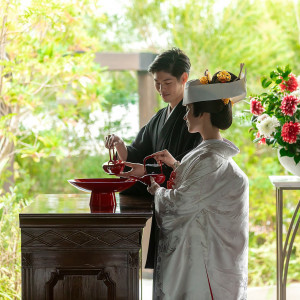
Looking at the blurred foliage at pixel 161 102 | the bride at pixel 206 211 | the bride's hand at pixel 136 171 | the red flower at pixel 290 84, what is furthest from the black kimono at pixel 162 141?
the blurred foliage at pixel 161 102

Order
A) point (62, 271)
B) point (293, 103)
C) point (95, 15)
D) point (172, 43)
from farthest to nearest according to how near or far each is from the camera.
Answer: point (172, 43) → point (95, 15) → point (293, 103) → point (62, 271)

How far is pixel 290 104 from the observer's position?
308 cm

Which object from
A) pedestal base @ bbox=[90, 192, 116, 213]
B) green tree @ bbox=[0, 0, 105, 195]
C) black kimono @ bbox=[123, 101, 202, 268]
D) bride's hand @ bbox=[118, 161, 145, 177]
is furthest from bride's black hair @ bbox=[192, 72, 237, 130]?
green tree @ bbox=[0, 0, 105, 195]

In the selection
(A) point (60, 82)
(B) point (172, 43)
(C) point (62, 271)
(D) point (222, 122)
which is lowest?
Answer: (C) point (62, 271)

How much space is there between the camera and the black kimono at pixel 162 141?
9.19ft

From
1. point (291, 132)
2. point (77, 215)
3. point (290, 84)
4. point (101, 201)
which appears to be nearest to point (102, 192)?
point (101, 201)

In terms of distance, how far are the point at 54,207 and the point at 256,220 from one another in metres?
3.00

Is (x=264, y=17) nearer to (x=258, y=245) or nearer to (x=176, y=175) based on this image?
(x=258, y=245)

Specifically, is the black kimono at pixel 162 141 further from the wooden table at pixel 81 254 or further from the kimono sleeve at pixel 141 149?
the wooden table at pixel 81 254

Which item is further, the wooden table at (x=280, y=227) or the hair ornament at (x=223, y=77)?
the wooden table at (x=280, y=227)

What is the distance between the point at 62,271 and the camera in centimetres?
242

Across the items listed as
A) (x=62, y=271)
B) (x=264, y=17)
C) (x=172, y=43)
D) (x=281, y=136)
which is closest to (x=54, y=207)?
(x=62, y=271)

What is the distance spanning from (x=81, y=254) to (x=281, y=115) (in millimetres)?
1340

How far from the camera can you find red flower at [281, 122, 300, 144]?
9.99 feet
